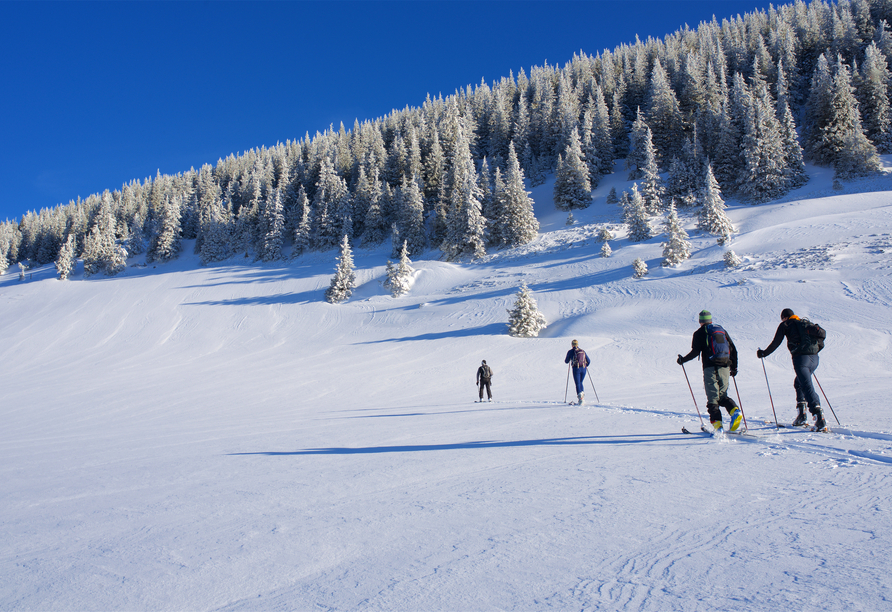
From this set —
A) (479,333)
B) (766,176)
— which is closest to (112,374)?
(479,333)

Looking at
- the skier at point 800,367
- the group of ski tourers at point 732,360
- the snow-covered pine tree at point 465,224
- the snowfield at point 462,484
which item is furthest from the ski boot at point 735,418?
the snow-covered pine tree at point 465,224

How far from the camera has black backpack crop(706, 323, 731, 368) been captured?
6141 millimetres

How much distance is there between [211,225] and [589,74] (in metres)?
72.5

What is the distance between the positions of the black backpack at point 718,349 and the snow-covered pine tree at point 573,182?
158 ft

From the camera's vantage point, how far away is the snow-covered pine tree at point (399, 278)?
122ft

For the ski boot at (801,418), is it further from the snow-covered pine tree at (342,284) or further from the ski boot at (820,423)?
the snow-covered pine tree at (342,284)

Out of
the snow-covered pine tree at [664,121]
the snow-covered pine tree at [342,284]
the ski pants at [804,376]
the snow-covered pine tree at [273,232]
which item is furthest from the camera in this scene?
the snow-covered pine tree at [273,232]

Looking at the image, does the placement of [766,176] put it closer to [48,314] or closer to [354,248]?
[354,248]

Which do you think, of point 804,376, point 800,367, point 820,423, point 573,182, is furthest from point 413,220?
point 820,423

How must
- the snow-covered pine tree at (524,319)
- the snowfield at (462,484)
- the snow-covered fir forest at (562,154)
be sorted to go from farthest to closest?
the snow-covered fir forest at (562,154) < the snow-covered pine tree at (524,319) < the snowfield at (462,484)

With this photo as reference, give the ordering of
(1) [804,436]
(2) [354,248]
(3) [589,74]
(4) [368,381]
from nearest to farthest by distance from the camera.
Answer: (1) [804,436]
(4) [368,381]
(2) [354,248]
(3) [589,74]

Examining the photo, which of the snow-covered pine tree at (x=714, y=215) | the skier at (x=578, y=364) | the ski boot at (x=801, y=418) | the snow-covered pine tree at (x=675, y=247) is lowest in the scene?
the ski boot at (x=801, y=418)

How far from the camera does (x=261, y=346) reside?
1097 inches

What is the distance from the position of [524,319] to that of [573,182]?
109 ft
